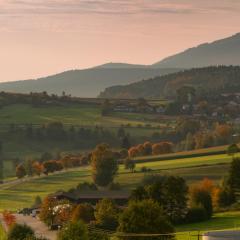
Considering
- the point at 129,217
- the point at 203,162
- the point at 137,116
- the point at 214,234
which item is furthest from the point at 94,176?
the point at 137,116

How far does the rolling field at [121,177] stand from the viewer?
97062 millimetres

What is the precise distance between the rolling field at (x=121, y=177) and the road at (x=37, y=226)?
30.6 feet

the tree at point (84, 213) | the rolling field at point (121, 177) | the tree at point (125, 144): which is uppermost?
the tree at point (125, 144)

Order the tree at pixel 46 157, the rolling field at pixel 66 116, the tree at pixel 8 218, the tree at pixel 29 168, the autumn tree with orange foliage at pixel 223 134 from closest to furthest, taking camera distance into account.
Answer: the tree at pixel 8 218 → the tree at pixel 29 168 → the tree at pixel 46 157 → the autumn tree with orange foliage at pixel 223 134 → the rolling field at pixel 66 116

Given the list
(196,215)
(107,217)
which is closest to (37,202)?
(107,217)

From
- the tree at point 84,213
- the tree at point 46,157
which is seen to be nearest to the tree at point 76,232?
the tree at point 84,213

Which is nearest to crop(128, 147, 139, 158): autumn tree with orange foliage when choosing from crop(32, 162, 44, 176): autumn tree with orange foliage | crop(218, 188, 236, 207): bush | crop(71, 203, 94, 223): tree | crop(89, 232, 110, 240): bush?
crop(32, 162, 44, 176): autumn tree with orange foliage

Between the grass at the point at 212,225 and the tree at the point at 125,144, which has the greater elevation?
the tree at the point at 125,144

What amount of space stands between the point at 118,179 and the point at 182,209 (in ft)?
122

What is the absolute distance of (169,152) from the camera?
136375mm

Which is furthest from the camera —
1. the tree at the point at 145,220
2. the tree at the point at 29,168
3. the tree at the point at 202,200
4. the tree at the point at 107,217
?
the tree at the point at 29,168

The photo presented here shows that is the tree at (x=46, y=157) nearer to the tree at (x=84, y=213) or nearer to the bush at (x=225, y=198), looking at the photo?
the tree at (x=84, y=213)

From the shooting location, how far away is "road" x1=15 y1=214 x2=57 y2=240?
69.1 metres

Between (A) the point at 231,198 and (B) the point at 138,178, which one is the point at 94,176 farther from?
(A) the point at 231,198
